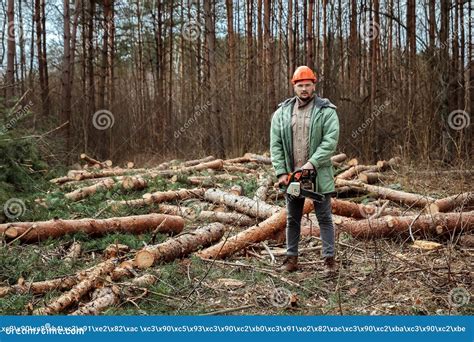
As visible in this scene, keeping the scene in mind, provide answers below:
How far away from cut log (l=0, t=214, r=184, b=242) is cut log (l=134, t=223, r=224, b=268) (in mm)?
691

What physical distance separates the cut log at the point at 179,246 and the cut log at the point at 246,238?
195 millimetres

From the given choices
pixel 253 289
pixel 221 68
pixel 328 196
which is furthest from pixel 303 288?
pixel 221 68

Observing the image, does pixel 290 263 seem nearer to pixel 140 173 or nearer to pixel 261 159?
pixel 140 173

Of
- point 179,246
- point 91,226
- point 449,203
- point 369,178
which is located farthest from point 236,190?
point 449,203

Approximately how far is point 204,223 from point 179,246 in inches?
74.5

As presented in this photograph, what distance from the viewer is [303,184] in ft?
17.1

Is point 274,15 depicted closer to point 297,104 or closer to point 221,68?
point 221,68

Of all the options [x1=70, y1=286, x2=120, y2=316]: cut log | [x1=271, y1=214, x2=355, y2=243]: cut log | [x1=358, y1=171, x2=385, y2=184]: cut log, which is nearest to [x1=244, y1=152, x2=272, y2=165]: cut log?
[x1=358, y1=171, x2=385, y2=184]: cut log

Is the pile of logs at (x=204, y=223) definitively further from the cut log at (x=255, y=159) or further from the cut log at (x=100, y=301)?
the cut log at (x=255, y=159)

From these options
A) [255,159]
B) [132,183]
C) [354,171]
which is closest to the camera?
[132,183]

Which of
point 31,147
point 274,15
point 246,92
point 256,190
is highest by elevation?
point 274,15

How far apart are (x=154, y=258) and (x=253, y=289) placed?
1.18 metres

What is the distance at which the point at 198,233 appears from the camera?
6477 millimetres

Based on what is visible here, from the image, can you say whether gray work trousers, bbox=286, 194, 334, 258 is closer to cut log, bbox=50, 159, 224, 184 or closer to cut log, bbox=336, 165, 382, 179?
cut log, bbox=336, 165, 382, 179
